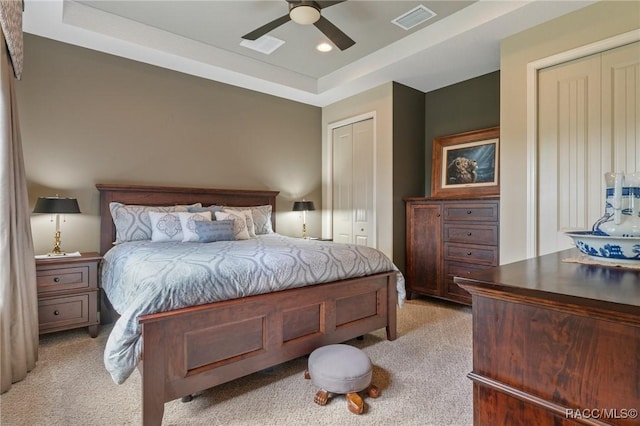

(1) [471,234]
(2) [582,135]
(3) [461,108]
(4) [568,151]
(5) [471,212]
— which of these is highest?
(3) [461,108]

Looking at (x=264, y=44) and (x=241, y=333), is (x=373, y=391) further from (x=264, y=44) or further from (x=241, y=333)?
(x=264, y=44)

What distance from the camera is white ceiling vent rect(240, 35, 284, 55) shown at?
12.2 ft

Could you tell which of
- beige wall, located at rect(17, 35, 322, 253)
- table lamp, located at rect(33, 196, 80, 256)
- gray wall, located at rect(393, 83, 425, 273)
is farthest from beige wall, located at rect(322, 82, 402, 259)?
table lamp, located at rect(33, 196, 80, 256)

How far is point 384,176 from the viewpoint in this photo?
4.44 m

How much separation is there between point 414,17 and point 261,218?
2807 mm

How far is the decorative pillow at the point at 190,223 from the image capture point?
127 inches

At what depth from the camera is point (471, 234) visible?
369 cm

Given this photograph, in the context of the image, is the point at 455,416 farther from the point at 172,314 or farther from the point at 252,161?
the point at 252,161

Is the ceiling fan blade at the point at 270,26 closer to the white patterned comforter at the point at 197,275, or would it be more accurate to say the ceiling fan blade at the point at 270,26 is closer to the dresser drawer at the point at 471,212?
the white patterned comforter at the point at 197,275

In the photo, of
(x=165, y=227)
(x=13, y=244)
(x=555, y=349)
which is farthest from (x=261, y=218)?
(x=555, y=349)

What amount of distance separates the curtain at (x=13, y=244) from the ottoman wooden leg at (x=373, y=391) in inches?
88.1

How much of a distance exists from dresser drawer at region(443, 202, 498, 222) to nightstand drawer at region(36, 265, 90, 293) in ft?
12.3

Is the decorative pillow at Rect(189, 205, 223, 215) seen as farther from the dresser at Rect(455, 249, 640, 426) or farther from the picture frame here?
the dresser at Rect(455, 249, 640, 426)

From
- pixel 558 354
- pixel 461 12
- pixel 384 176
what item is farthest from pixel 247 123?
pixel 558 354
